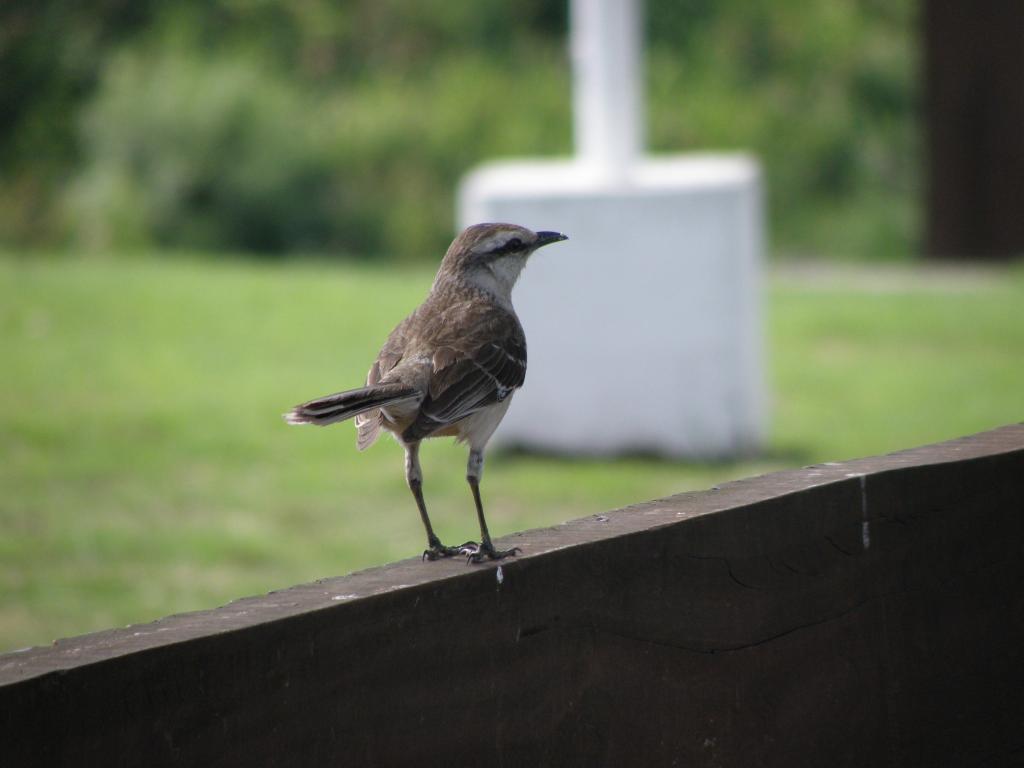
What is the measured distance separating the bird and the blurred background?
3.36 m

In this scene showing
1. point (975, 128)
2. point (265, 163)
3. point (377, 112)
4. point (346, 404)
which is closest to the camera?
point (346, 404)

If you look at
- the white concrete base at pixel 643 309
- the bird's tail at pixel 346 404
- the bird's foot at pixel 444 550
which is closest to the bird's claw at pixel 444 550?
the bird's foot at pixel 444 550

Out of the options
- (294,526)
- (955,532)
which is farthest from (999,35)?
(955,532)

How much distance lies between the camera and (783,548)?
Answer: 92.7 inches

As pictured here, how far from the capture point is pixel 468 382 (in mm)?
3299

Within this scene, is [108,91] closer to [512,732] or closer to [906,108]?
[906,108]

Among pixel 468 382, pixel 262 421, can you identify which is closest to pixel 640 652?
pixel 468 382

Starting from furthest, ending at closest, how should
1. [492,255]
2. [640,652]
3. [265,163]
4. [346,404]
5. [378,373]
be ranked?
[265,163]
[492,255]
[378,373]
[346,404]
[640,652]

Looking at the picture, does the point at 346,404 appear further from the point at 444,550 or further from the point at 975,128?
the point at 975,128

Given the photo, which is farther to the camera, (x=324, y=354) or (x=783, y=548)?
(x=324, y=354)

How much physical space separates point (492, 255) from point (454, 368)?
55cm

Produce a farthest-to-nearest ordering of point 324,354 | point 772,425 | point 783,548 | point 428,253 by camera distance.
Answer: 1. point 428,253
2. point 324,354
3. point 772,425
4. point 783,548

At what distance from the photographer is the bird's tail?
276 centimetres

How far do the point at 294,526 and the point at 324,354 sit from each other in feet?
12.7
